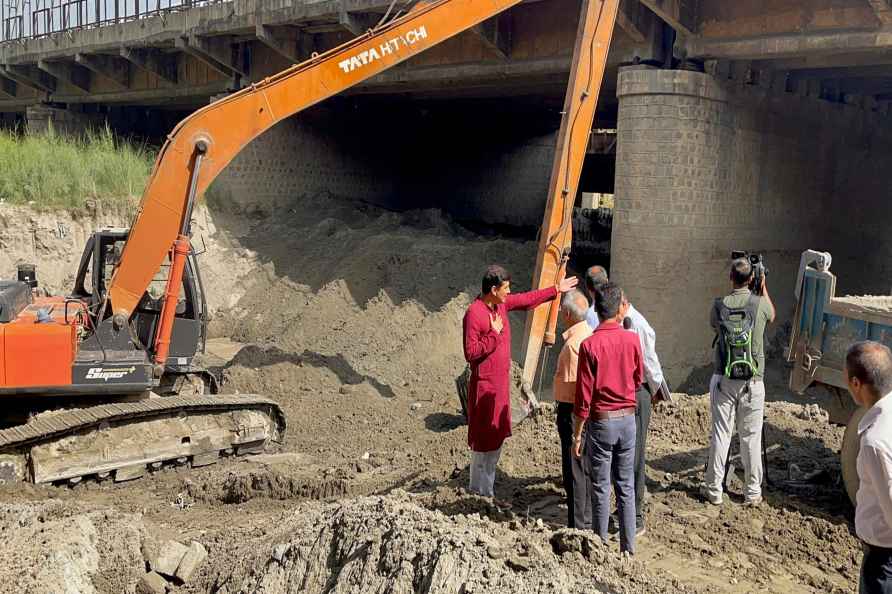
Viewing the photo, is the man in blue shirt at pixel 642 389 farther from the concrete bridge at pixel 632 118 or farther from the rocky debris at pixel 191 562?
the concrete bridge at pixel 632 118

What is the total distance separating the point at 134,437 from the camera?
6867mm

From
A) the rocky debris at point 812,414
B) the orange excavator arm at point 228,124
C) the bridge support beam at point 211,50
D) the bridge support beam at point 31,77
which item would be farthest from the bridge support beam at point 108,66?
the rocky debris at point 812,414

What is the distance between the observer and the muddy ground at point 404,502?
401 centimetres

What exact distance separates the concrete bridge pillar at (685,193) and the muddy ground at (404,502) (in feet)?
5.39

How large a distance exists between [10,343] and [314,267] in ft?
27.9

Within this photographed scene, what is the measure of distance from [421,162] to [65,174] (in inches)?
309

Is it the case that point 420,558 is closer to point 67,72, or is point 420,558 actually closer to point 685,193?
point 685,193

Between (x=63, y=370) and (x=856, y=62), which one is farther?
(x=856, y=62)

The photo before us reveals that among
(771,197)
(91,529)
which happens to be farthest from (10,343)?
(771,197)

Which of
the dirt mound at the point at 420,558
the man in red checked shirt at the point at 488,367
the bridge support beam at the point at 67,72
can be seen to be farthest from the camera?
the bridge support beam at the point at 67,72

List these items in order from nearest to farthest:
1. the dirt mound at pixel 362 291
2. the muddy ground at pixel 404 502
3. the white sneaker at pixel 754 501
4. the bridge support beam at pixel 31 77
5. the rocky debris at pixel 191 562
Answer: the muddy ground at pixel 404 502 → the rocky debris at pixel 191 562 → the white sneaker at pixel 754 501 → the dirt mound at pixel 362 291 → the bridge support beam at pixel 31 77

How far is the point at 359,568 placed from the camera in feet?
12.9

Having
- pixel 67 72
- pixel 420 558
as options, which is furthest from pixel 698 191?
pixel 67 72

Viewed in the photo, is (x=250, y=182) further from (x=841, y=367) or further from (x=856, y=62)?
(x=841, y=367)
